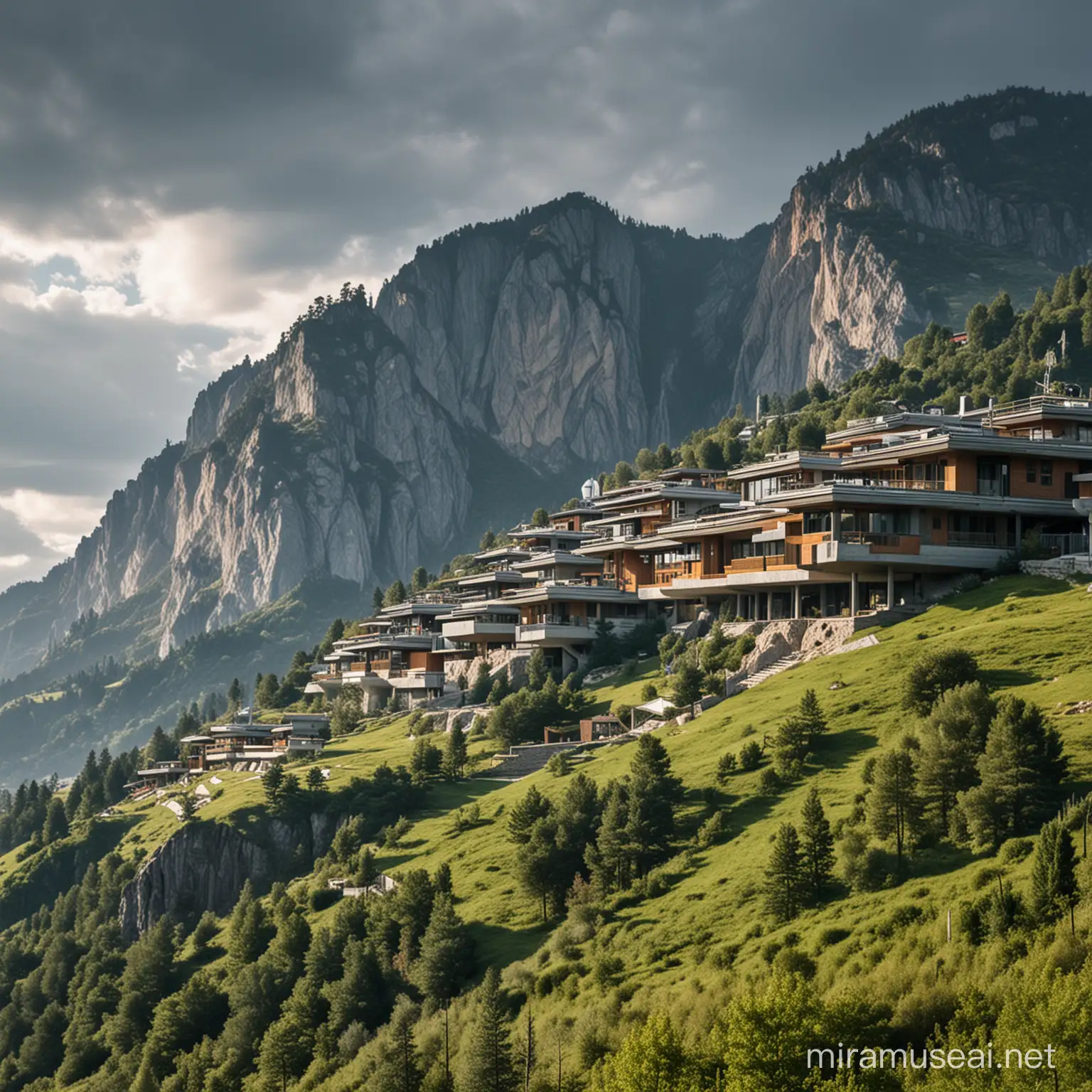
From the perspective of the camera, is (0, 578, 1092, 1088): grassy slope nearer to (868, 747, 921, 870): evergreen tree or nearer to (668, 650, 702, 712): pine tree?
(868, 747, 921, 870): evergreen tree

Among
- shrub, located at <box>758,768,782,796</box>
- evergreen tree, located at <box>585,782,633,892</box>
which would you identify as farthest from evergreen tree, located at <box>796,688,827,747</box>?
evergreen tree, located at <box>585,782,633,892</box>

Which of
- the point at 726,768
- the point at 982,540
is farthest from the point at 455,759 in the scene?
the point at 982,540

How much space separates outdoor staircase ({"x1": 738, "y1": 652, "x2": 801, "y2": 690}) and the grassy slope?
2.51 m

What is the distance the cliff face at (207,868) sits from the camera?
351 ft

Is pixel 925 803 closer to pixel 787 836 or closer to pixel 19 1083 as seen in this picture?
pixel 787 836

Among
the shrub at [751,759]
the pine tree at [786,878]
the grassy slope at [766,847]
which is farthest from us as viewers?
the shrub at [751,759]

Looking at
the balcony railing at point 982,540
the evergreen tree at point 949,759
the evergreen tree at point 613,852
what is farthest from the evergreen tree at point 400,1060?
the balcony railing at point 982,540

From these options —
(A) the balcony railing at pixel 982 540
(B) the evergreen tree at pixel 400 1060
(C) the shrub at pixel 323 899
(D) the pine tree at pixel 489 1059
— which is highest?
(A) the balcony railing at pixel 982 540

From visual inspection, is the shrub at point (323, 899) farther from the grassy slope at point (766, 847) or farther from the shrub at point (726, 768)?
the shrub at point (726, 768)

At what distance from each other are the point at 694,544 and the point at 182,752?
80.4m

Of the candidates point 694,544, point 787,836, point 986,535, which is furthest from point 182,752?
point 787,836

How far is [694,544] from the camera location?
382 ft

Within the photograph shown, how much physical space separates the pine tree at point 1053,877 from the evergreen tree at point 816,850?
9.48m

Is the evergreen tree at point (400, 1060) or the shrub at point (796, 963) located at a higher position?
the shrub at point (796, 963)
